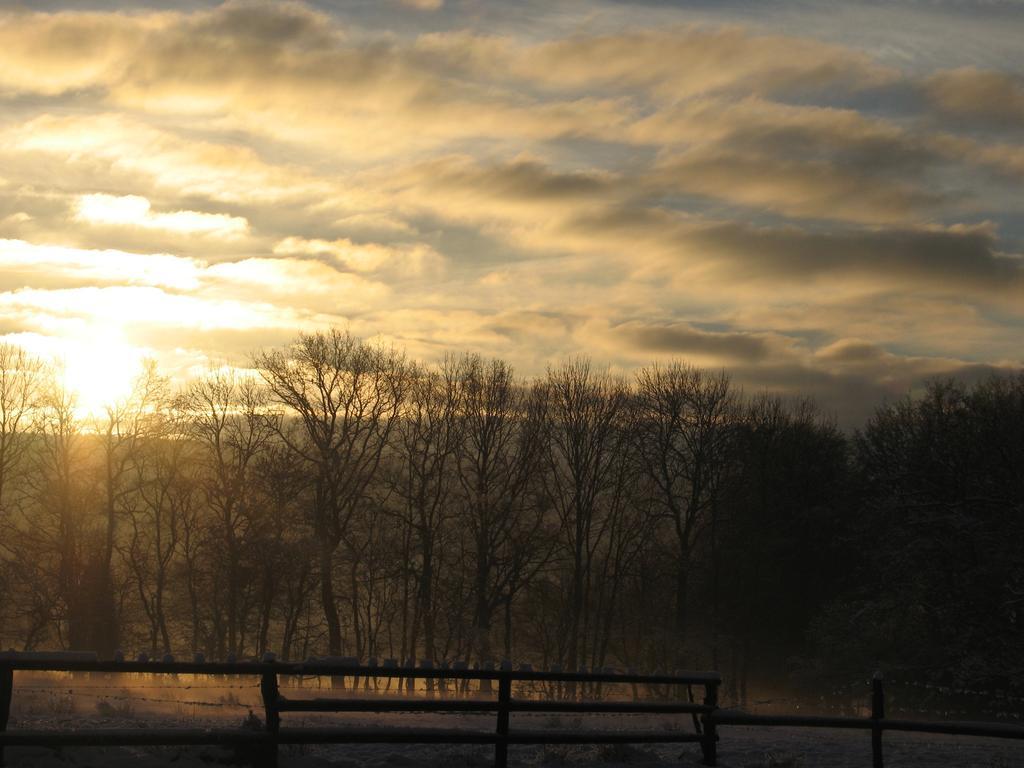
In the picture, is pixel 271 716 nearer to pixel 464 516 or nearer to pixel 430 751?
pixel 430 751

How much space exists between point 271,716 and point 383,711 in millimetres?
1389

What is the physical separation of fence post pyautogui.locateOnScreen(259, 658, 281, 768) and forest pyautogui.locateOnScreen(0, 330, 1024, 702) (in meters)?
43.4

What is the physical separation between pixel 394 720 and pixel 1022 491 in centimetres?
2861

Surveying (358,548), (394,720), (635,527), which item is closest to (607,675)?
(394,720)

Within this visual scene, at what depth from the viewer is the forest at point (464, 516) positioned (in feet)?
185

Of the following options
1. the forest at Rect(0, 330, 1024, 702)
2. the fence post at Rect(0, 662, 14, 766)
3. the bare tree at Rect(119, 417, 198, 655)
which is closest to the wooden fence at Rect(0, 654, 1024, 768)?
the fence post at Rect(0, 662, 14, 766)

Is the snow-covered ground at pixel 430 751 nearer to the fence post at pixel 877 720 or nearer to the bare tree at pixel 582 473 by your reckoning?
the fence post at pixel 877 720

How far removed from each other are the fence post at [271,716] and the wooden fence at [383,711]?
0.04 ft

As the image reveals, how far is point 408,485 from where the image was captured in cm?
5966

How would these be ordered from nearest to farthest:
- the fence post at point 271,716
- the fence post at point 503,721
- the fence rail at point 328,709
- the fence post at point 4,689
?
1. the fence post at point 4,689
2. the fence rail at point 328,709
3. the fence post at point 271,716
4. the fence post at point 503,721

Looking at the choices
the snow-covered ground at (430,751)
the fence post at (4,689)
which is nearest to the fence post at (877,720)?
the snow-covered ground at (430,751)

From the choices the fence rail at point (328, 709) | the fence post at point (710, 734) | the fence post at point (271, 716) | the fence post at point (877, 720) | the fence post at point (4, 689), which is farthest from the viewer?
the fence post at point (877, 720)

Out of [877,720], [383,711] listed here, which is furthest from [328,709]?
[877,720]

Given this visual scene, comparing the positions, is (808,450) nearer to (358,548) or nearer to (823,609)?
(823,609)
